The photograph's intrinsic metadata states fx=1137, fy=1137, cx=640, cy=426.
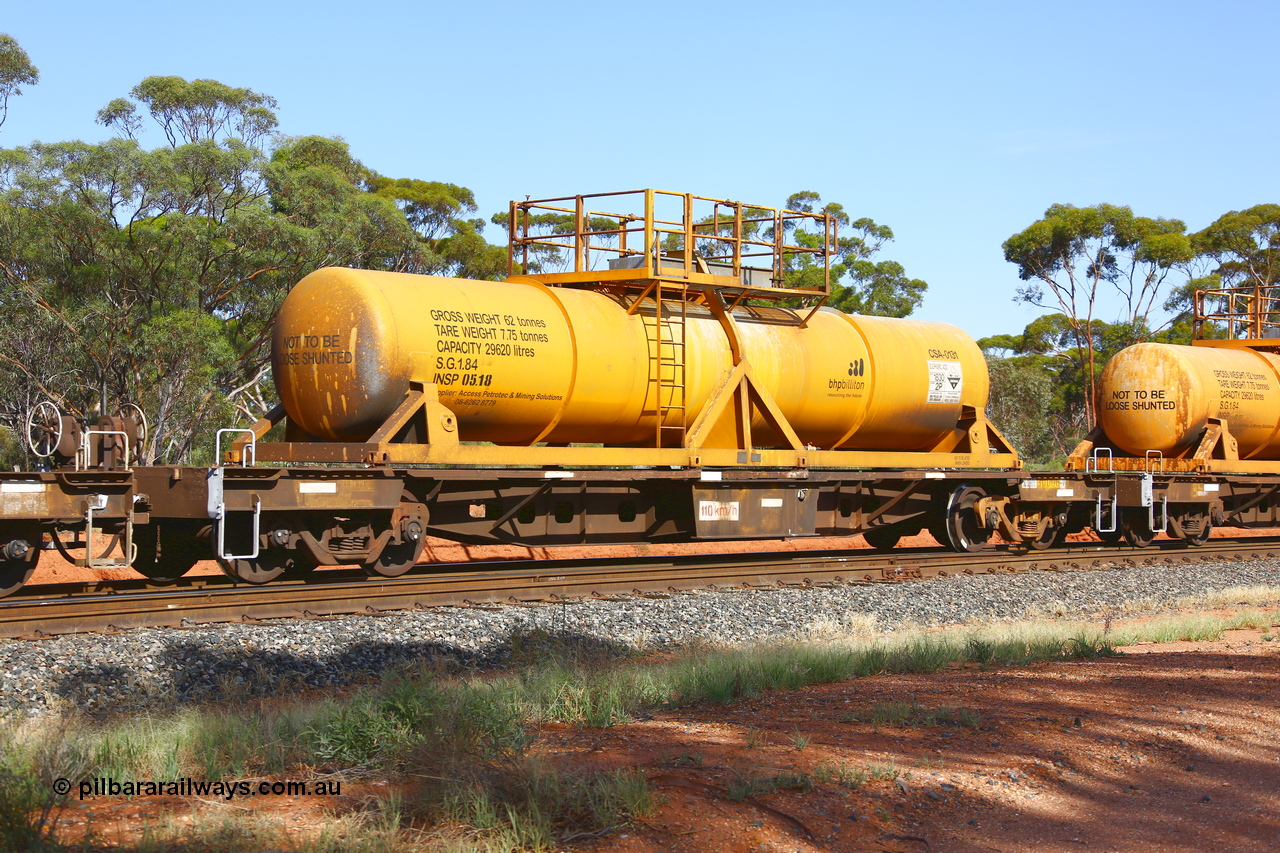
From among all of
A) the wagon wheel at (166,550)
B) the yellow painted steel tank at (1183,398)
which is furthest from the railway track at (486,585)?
the yellow painted steel tank at (1183,398)

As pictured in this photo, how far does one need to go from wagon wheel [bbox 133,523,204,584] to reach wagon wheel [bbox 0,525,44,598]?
1104 millimetres

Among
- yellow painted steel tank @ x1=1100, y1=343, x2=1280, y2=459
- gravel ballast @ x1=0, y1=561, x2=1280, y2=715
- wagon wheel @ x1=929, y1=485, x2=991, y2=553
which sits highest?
yellow painted steel tank @ x1=1100, y1=343, x2=1280, y2=459

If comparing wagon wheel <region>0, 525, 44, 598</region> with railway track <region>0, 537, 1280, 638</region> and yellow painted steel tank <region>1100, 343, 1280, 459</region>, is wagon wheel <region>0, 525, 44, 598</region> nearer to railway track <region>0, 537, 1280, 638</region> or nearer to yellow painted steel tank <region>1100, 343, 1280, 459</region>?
railway track <region>0, 537, 1280, 638</region>

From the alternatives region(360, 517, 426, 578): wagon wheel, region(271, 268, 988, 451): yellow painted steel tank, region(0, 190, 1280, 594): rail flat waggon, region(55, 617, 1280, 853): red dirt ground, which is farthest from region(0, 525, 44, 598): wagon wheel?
region(55, 617, 1280, 853): red dirt ground

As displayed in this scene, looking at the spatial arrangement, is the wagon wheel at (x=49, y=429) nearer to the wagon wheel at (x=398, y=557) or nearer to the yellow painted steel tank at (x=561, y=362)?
the yellow painted steel tank at (x=561, y=362)

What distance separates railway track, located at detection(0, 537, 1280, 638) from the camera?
1005 cm

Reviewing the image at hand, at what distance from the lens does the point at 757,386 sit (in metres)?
15.0

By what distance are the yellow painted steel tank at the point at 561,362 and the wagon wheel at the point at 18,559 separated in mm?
3021

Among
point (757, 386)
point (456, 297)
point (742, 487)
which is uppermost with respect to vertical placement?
point (456, 297)

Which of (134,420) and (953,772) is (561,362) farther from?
(953,772)

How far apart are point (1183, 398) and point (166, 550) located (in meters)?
17.5

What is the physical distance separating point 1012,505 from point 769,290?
612cm

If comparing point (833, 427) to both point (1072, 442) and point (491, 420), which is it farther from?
point (1072, 442)

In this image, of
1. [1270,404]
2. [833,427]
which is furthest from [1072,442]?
[833,427]
